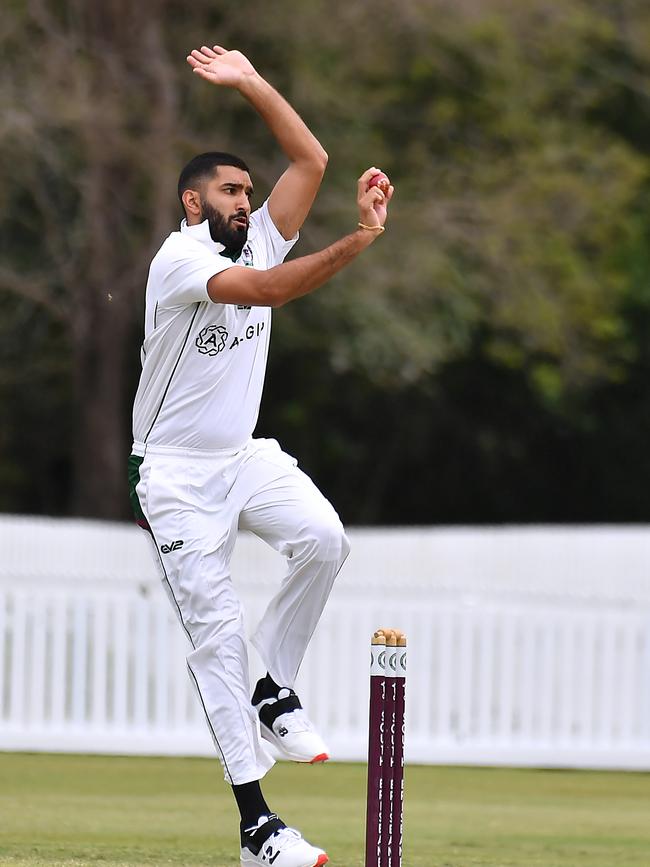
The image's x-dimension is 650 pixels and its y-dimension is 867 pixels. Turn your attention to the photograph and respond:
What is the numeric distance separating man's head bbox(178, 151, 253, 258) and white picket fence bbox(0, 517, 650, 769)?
5822 mm

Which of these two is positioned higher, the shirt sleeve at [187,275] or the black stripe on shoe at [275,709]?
the shirt sleeve at [187,275]

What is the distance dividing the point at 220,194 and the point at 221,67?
0.46m

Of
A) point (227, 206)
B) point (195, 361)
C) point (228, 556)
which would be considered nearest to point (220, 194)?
point (227, 206)

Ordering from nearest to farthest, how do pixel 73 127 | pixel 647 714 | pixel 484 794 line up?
pixel 484 794 → pixel 647 714 → pixel 73 127

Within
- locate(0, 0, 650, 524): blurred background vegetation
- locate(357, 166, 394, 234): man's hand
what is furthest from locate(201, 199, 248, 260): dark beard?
locate(0, 0, 650, 524): blurred background vegetation

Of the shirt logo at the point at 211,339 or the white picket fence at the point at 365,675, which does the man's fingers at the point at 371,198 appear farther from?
the white picket fence at the point at 365,675

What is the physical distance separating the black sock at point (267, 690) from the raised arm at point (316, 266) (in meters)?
1.50

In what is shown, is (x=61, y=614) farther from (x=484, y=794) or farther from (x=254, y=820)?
(x=254, y=820)

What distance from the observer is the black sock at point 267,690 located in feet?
21.7

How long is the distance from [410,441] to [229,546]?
31.5 m

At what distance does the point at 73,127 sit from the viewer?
75.8 ft

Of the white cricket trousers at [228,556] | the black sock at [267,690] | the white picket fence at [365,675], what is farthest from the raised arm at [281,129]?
the white picket fence at [365,675]

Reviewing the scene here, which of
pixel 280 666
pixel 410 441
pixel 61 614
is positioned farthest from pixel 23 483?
pixel 280 666

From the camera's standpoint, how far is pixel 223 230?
6.46m
